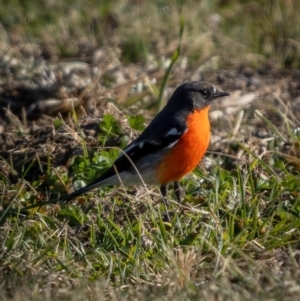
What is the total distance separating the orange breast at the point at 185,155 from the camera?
22.8 feet

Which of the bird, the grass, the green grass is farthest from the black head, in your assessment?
the green grass

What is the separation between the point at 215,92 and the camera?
741 centimetres

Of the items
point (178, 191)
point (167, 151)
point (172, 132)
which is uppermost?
point (172, 132)

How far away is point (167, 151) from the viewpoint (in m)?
7.07

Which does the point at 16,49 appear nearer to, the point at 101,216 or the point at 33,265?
the point at 101,216

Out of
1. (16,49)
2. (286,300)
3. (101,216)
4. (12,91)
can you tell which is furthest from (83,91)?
(286,300)

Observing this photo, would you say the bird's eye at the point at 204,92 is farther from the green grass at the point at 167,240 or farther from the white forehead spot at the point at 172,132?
the green grass at the point at 167,240

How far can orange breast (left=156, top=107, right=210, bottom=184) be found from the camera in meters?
6.96

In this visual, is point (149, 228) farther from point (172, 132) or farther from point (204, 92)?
point (204, 92)

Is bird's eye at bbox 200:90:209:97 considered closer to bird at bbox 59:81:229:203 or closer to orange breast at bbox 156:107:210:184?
bird at bbox 59:81:229:203

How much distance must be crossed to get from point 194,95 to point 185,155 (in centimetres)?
63

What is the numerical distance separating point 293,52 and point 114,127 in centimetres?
347

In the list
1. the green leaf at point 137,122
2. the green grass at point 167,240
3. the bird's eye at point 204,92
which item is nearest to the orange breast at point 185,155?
the green grass at point 167,240

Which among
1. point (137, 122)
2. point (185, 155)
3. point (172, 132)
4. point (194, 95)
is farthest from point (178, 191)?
point (137, 122)
